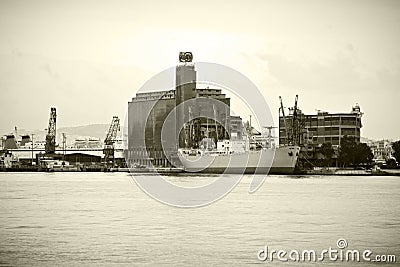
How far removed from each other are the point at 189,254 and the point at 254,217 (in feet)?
46.2

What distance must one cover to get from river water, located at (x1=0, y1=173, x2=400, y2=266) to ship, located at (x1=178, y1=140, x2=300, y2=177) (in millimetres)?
64202

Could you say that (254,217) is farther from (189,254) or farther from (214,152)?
(214,152)

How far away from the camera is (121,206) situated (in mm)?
52375

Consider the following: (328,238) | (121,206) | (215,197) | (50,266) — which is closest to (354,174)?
(215,197)

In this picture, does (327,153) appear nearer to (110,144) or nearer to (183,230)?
(110,144)

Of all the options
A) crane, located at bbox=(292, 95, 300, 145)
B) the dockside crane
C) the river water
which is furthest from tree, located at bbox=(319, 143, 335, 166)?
the river water

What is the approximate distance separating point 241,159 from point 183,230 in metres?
90.1

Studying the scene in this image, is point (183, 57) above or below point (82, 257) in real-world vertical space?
above

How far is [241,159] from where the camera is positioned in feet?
418
